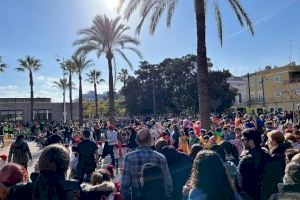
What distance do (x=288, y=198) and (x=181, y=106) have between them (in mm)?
51185

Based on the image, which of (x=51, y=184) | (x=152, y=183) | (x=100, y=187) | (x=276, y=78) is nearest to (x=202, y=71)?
(x=100, y=187)

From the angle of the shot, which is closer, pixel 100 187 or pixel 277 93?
pixel 100 187

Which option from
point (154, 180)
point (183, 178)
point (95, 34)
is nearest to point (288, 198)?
point (154, 180)

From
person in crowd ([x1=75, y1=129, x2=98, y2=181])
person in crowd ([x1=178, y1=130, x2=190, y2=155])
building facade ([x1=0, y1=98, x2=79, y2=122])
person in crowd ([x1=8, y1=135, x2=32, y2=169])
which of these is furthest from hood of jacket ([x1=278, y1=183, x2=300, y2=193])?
building facade ([x1=0, y1=98, x2=79, y2=122])

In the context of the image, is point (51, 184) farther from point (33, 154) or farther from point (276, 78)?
point (276, 78)

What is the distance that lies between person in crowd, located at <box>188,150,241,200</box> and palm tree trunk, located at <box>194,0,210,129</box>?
11.2 meters

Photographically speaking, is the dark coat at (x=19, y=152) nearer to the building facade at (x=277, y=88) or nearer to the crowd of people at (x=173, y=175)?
the crowd of people at (x=173, y=175)

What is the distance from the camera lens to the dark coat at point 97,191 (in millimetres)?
4332

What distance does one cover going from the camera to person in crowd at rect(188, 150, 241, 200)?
10.8 ft

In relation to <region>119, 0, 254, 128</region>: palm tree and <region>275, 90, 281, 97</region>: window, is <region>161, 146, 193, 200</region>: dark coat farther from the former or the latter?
<region>275, 90, 281, 97</region>: window

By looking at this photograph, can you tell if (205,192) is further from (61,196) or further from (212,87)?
(212,87)

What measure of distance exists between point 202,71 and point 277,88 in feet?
185

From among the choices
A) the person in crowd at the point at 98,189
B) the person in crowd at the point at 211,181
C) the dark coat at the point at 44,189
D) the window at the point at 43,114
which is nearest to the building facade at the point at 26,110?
the window at the point at 43,114

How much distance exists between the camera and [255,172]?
4.57 metres
